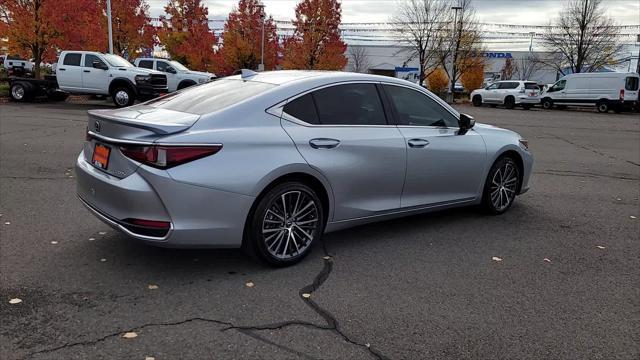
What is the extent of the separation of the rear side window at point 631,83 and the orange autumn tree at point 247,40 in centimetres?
2631

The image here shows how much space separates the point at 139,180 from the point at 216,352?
135 cm

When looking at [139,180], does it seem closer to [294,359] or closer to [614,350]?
[294,359]

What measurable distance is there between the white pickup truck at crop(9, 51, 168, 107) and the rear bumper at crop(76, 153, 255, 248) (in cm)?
1641

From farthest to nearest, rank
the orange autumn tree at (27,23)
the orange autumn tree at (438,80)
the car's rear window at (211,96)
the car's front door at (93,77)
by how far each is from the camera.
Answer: the orange autumn tree at (438,80)
the orange autumn tree at (27,23)
the car's front door at (93,77)
the car's rear window at (211,96)

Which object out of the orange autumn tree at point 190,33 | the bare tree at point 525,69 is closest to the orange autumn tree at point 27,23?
the orange autumn tree at point 190,33

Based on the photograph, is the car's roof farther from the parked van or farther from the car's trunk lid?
the parked van

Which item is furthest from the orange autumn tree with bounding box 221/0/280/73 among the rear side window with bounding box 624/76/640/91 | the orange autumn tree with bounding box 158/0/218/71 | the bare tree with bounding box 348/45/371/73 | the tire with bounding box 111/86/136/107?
the bare tree with bounding box 348/45/371/73

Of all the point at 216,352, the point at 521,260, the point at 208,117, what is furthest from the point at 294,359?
the point at 521,260

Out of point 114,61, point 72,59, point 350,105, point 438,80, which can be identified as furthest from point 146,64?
point 438,80

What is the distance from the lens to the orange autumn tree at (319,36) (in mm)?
39875

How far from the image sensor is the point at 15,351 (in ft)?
9.68

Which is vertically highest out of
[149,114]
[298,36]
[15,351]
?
[298,36]

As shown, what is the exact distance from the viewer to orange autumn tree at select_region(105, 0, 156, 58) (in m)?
34.4

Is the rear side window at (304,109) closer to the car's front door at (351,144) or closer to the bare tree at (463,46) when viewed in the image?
the car's front door at (351,144)
